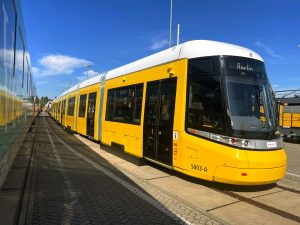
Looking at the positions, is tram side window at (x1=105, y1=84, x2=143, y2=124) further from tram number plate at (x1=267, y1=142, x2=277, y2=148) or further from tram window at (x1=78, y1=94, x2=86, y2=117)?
tram window at (x1=78, y1=94, x2=86, y2=117)

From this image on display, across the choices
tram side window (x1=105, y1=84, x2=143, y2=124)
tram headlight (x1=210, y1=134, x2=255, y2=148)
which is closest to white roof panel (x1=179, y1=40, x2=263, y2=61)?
tram headlight (x1=210, y1=134, x2=255, y2=148)

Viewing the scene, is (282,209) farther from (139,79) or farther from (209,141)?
(139,79)

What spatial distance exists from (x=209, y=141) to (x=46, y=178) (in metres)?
3.91

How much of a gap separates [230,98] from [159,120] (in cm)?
230

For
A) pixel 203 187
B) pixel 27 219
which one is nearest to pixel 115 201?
pixel 27 219

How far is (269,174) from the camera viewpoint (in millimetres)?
6785

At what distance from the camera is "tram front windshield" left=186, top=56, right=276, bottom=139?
689 cm

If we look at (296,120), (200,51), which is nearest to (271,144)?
(200,51)

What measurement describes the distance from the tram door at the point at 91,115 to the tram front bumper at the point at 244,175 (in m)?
9.84

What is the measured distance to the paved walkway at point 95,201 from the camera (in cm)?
512

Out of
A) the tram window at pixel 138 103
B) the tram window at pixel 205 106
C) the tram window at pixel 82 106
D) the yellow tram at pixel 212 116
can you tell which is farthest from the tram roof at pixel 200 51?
the tram window at pixel 82 106

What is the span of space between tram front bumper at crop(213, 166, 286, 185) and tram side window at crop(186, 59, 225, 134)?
0.81 meters

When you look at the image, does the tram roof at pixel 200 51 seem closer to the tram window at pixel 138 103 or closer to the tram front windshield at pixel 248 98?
the tram front windshield at pixel 248 98

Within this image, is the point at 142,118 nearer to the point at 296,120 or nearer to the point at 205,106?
the point at 205,106
